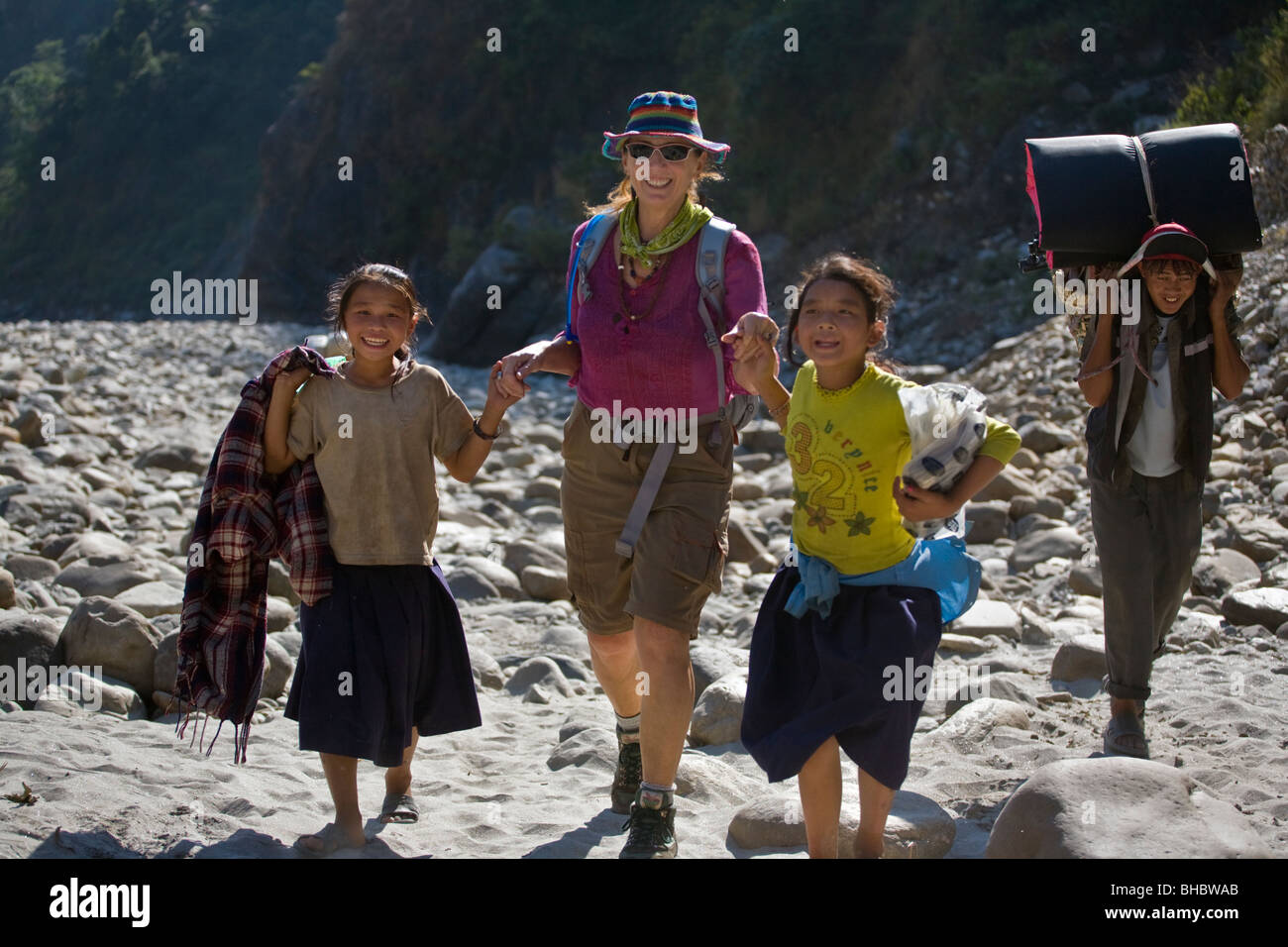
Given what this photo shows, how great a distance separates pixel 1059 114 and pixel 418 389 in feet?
51.9

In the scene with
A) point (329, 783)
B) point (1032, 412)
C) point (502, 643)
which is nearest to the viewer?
point (329, 783)

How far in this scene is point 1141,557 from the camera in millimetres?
3943

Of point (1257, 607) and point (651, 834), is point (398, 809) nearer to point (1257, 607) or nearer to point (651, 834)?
point (651, 834)

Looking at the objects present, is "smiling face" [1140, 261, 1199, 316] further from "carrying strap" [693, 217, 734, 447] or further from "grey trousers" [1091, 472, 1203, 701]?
"carrying strap" [693, 217, 734, 447]

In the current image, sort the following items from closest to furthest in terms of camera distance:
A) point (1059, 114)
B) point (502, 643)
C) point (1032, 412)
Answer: point (502, 643) → point (1032, 412) → point (1059, 114)

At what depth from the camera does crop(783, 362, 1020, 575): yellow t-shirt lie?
3.08 m

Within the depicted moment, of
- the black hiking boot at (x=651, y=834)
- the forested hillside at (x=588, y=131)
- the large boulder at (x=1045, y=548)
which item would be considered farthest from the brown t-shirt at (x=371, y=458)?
the forested hillside at (x=588, y=131)

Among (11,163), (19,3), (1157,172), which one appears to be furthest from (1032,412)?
(19,3)

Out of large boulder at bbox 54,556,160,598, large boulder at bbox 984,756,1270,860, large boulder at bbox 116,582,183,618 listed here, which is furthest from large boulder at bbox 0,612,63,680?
large boulder at bbox 984,756,1270,860

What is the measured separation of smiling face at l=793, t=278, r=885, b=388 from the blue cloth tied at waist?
17.2 inches

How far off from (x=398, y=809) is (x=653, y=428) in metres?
1.28

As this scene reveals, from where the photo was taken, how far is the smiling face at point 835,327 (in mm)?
3104
